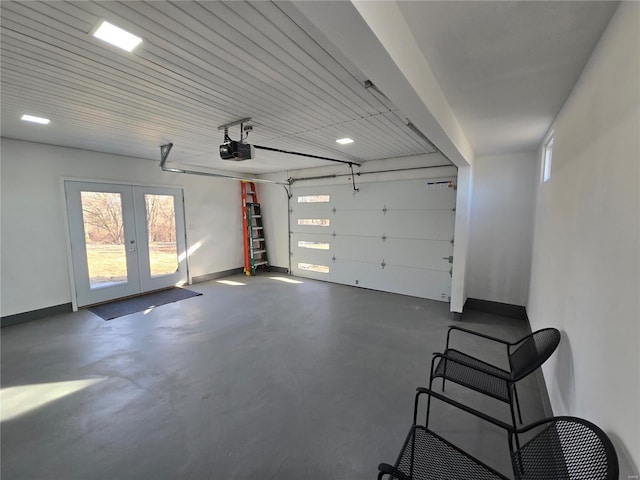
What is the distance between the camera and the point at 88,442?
74.1 inches

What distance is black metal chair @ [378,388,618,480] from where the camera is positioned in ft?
3.29

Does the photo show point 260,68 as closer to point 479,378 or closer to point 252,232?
point 479,378

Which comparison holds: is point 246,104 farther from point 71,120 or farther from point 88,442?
point 88,442

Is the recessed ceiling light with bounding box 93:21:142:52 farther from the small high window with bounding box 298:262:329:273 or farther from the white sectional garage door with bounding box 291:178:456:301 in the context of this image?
the small high window with bounding box 298:262:329:273

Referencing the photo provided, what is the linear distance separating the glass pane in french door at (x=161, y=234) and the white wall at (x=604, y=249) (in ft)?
19.5

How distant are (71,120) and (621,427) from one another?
469 centimetres

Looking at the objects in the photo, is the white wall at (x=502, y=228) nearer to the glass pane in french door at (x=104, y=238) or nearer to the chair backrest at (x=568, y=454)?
the chair backrest at (x=568, y=454)

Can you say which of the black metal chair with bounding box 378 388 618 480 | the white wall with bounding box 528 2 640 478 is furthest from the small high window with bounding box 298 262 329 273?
the black metal chair with bounding box 378 388 618 480

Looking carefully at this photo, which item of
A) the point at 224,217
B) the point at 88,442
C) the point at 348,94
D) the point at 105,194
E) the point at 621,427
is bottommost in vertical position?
the point at 88,442

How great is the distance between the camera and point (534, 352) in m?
1.84

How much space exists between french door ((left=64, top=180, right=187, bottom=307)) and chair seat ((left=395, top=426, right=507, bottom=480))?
5237mm

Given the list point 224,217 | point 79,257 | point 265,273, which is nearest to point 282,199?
point 224,217

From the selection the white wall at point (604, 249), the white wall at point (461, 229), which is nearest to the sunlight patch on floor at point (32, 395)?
the white wall at point (604, 249)

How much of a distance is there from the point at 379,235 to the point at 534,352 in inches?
145
